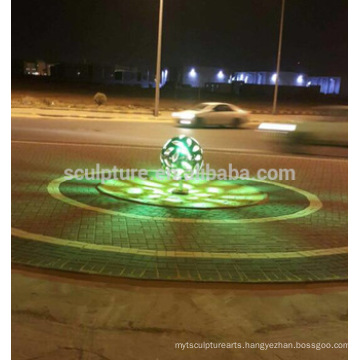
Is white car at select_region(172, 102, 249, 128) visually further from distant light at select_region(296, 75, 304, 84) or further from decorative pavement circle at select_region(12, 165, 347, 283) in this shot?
distant light at select_region(296, 75, 304, 84)

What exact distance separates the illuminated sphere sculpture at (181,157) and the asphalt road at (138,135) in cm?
734

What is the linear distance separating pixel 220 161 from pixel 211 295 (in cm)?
894

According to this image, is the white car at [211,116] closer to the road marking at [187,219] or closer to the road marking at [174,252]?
the road marking at [187,219]

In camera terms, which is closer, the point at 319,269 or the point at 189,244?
the point at 319,269

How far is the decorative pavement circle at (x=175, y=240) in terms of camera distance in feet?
18.2

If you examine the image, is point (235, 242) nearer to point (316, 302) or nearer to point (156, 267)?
point (156, 267)

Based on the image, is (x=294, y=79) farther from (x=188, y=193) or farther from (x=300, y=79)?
(x=188, y=193)

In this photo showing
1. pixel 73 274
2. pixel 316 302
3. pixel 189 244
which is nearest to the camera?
pixel 316 302

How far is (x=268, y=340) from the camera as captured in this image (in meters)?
4.11

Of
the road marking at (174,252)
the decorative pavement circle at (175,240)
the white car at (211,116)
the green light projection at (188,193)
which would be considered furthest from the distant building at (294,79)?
the road marking at (174,252)

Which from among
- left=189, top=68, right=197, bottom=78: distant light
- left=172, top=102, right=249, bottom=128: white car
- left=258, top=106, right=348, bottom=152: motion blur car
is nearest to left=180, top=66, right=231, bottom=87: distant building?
left=189, top=68, right=197, bottom=78: distant light

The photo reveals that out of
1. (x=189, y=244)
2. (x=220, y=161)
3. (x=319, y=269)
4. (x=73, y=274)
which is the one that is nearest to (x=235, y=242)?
(x=189, y=244)

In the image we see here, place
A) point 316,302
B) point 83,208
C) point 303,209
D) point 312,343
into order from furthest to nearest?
point 303,209, point 83,208, point 316,302, point 312,343

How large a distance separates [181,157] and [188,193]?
70 cm
